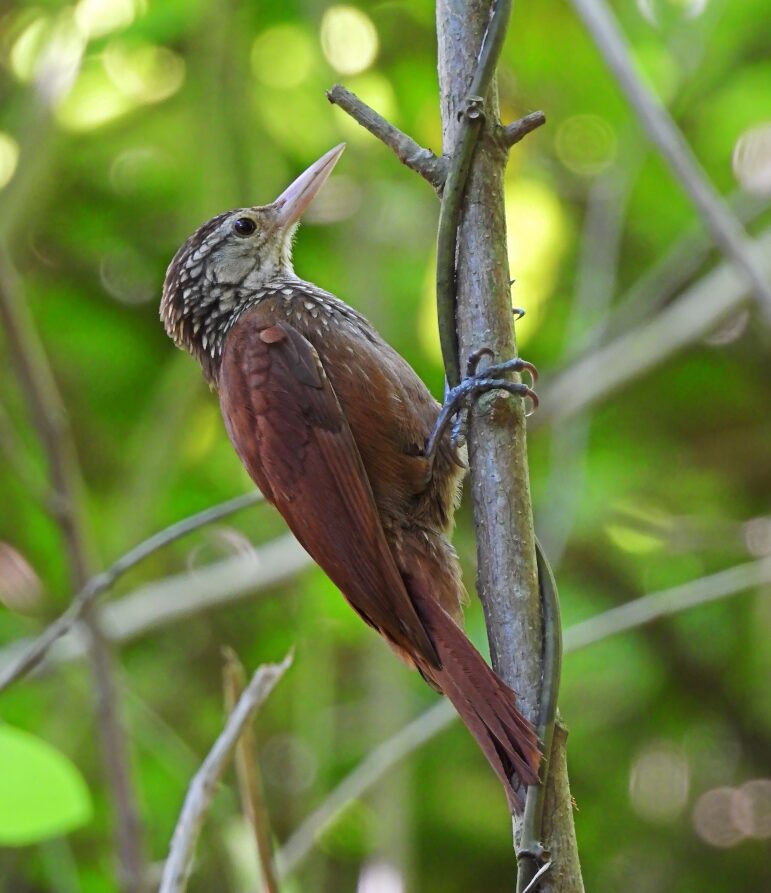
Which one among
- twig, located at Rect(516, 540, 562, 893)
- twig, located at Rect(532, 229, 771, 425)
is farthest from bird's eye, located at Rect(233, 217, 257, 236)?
twig, located at Rect(516, 540, 562, 893)

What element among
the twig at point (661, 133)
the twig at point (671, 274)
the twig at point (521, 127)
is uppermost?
the twig at point (671, 274)

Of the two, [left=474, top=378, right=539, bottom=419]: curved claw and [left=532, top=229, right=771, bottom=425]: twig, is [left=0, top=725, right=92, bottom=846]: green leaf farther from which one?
[left=532, top=229, right=771, bottom=425]: twig

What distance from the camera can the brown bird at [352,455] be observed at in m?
1.82

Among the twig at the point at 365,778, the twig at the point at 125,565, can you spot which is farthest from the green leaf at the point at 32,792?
the twig at the point at 365,778

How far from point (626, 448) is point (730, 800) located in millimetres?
1107

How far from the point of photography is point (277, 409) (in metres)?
2.06

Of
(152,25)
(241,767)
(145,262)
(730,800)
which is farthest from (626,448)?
(241,767)

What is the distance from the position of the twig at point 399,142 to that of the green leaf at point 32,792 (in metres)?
0.94

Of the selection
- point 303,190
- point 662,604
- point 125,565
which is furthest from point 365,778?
point 303,190

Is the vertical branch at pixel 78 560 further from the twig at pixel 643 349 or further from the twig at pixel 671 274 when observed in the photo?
the twig at pixel 671 274

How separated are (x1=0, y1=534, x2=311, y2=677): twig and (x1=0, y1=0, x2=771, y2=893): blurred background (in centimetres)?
18

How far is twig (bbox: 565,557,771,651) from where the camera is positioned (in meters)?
2.26

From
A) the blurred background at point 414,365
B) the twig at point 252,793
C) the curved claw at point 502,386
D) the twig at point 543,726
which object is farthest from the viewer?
the blurred background at point 414,365

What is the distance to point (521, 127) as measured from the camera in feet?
4.67
